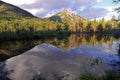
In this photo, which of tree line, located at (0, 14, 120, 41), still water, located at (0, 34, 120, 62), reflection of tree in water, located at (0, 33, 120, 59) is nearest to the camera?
still water, located at (0, 34, 120, 62)

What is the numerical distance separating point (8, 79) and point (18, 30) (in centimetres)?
9965

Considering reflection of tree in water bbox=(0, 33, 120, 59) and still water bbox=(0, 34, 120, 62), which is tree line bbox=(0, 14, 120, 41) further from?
still water bbox=(0, 34, 120, 62)

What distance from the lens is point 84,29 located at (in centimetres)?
19225

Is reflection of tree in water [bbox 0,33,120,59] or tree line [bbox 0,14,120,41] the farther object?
tree line [bbox 0,14,120,41]

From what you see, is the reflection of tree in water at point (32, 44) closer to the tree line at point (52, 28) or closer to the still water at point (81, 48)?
the still water at point (81, 48)

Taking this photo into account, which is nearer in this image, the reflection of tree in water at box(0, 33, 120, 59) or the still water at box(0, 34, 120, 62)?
the still water at box(0, 34, 120, 62)

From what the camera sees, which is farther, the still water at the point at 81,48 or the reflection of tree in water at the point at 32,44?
the reflection of tree in water at the point at 32,44

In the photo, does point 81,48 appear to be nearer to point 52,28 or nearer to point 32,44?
point 32,44

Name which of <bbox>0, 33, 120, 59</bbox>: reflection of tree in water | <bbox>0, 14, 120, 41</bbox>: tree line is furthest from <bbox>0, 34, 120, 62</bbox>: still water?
<bbox>0, 14, 120, 41</bbox>: tree line

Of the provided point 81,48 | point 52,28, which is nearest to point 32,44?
point 81,48

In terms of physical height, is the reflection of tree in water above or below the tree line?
below

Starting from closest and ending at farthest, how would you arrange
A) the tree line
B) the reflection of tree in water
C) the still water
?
the still water
the reflection of tree in water
the tree line

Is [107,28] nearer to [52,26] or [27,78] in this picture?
[52,26]

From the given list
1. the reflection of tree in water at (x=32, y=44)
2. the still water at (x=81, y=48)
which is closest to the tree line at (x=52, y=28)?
the reflection of tree in water at (x=32, y=44)
